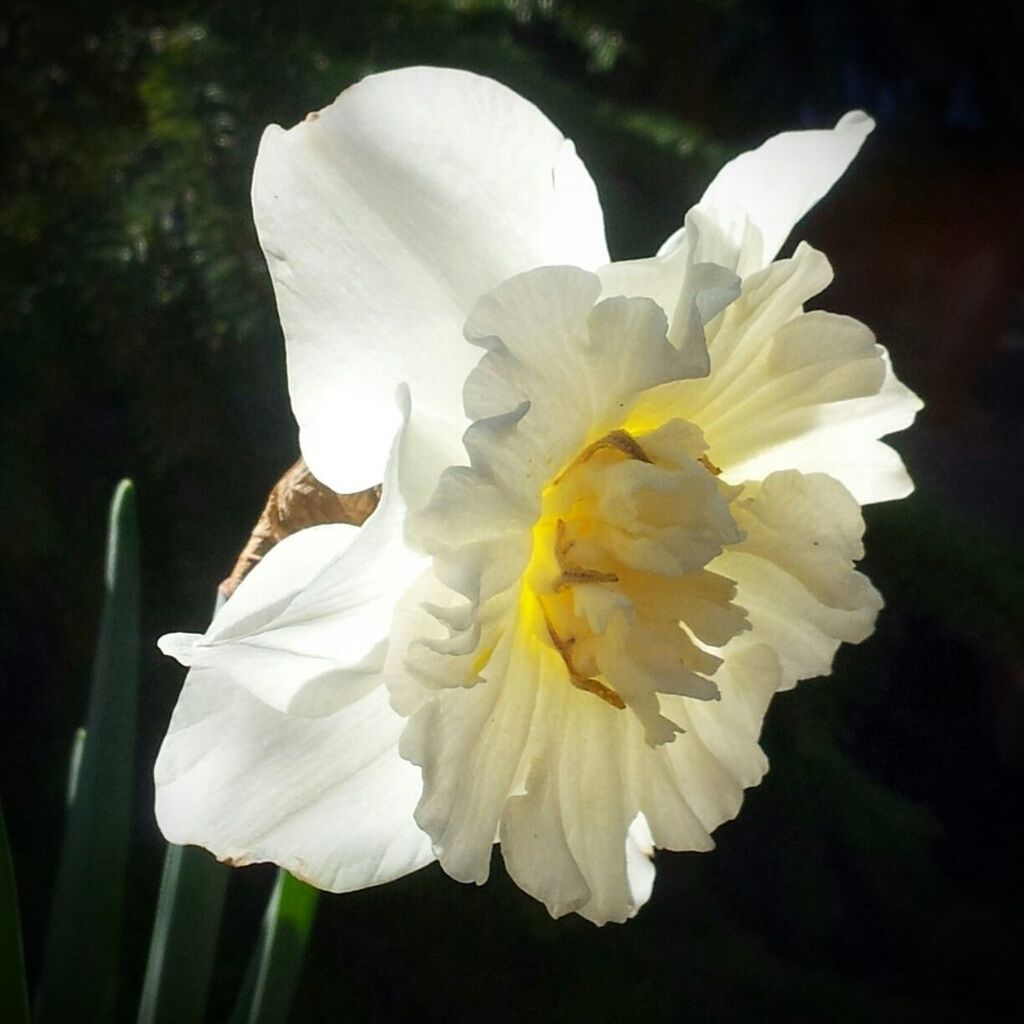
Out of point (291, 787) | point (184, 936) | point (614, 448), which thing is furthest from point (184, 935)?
point (614, 448)

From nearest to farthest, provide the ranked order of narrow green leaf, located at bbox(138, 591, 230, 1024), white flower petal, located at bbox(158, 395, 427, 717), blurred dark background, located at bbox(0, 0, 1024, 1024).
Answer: white flower petal, located at bbox(158, 395, 427, 717) → narrow green leaf, located at bbox(138, 591, 230, 1024) → blurred dark background, located at bbox(0, 0, 1024, 1024)

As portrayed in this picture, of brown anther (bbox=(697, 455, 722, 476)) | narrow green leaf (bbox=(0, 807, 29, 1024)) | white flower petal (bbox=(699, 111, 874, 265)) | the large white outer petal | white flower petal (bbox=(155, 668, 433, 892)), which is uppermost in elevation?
white flower petal (bbox=(699, 111, 874, 265))

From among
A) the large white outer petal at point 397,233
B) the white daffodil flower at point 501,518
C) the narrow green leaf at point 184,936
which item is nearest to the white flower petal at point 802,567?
the white daffodil flower at point 501,518

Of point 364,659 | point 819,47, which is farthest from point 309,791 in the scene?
point 819,47

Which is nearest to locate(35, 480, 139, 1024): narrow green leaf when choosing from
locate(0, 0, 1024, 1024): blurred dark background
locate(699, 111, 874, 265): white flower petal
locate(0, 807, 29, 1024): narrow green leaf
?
locate(0, 807, 29, 1024): narrow green leaf

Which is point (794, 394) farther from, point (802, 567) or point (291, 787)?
point (291, 787)

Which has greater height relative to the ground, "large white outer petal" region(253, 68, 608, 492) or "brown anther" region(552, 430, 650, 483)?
"large white outer petal" region(253, 68, 608, 492)

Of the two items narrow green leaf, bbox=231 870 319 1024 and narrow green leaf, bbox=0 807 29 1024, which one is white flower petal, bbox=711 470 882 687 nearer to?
narrow green leaf, bbox=231 870 319 1024

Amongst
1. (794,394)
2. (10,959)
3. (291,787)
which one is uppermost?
(794,394)
